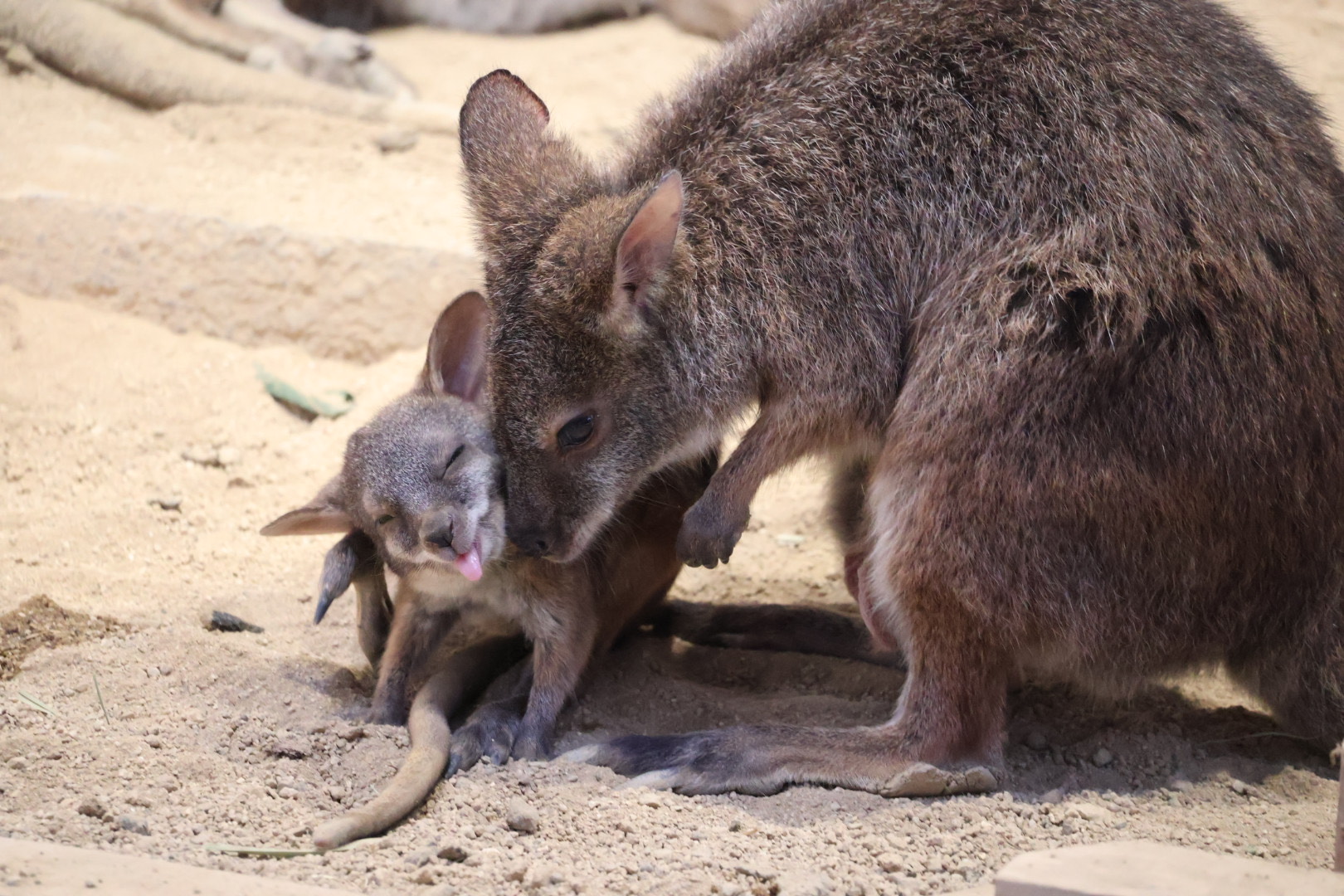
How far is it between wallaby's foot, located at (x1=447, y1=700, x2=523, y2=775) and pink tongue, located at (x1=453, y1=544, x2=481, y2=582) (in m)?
0.49

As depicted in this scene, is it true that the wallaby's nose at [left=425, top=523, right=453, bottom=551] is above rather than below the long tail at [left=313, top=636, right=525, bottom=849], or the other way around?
above

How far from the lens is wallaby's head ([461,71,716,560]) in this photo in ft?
12.7

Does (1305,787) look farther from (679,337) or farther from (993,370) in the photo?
(679,337)

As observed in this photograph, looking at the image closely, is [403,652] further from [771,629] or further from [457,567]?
[771,629]

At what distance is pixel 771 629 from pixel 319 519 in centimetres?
178

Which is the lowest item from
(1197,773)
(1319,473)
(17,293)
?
(17,293)

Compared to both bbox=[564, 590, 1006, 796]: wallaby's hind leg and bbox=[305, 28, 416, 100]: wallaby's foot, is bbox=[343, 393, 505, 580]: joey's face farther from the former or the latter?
bbox=[305, 28, 416, 100]: wallaby's foot

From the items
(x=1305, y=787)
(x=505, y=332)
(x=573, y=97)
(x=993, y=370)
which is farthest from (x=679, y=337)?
(x=573, y=97)

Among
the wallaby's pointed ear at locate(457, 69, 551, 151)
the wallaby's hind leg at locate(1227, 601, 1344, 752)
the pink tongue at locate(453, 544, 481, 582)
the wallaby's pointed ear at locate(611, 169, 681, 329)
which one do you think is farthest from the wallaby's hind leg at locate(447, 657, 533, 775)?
the wallaby's hind leg at locate(1227, 601, 1344, 752)

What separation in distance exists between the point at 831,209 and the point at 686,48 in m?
6.20

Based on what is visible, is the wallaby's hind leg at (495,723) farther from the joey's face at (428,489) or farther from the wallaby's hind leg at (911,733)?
the joey's face at (428,489)

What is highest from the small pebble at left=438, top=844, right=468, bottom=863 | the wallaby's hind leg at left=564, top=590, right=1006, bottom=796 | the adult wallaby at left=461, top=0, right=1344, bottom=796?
the adult wallaby at left=461, top=0, right=1344, bottom=796

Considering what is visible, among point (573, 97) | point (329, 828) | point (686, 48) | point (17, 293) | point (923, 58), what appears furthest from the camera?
point (686, 48)

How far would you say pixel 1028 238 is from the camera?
3.84m
